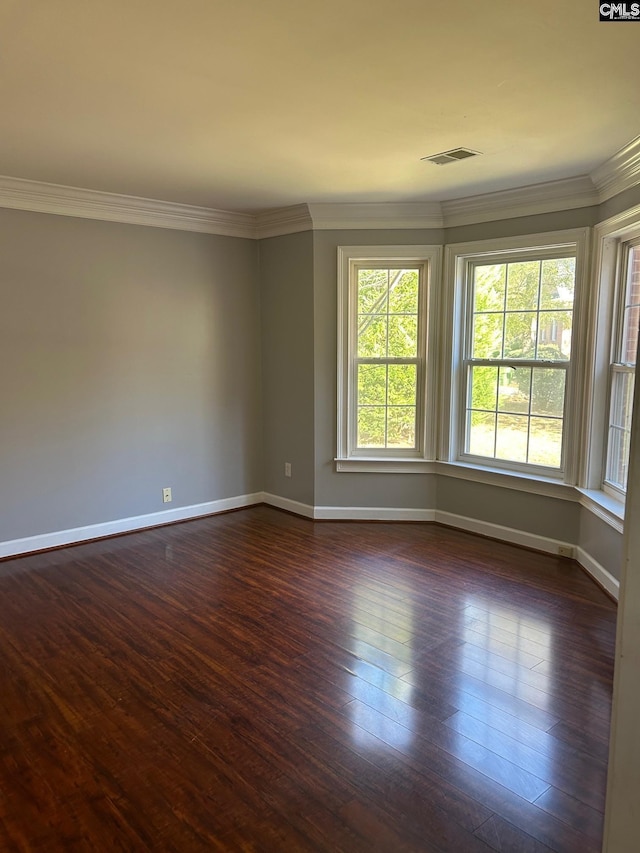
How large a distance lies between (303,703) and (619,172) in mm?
3305

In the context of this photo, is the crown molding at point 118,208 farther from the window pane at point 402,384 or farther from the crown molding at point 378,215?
the window pane at point 402,384

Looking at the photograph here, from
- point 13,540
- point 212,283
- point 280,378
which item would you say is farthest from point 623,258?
point 13,540

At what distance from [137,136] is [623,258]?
295cm

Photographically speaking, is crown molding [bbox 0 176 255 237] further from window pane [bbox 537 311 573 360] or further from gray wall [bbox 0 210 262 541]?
window pane [bbox 537 311 573 360]

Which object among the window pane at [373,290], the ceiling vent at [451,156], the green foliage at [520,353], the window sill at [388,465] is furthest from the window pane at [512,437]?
the ceiling vent at [451,156]

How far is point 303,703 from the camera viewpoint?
253 cm

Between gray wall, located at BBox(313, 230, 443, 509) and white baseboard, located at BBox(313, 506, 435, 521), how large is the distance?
4 centimetres

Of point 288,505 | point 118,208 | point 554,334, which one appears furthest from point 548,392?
point 118,208

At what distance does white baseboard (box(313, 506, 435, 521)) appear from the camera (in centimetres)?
499

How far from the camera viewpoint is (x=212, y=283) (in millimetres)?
5086

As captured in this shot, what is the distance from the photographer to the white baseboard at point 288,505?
17.0 feet

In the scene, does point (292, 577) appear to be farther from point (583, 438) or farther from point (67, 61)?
point (67, 61)

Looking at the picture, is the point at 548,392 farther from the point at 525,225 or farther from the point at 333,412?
the point at 333,412

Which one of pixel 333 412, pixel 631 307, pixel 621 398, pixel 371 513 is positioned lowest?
pixel 371 513
